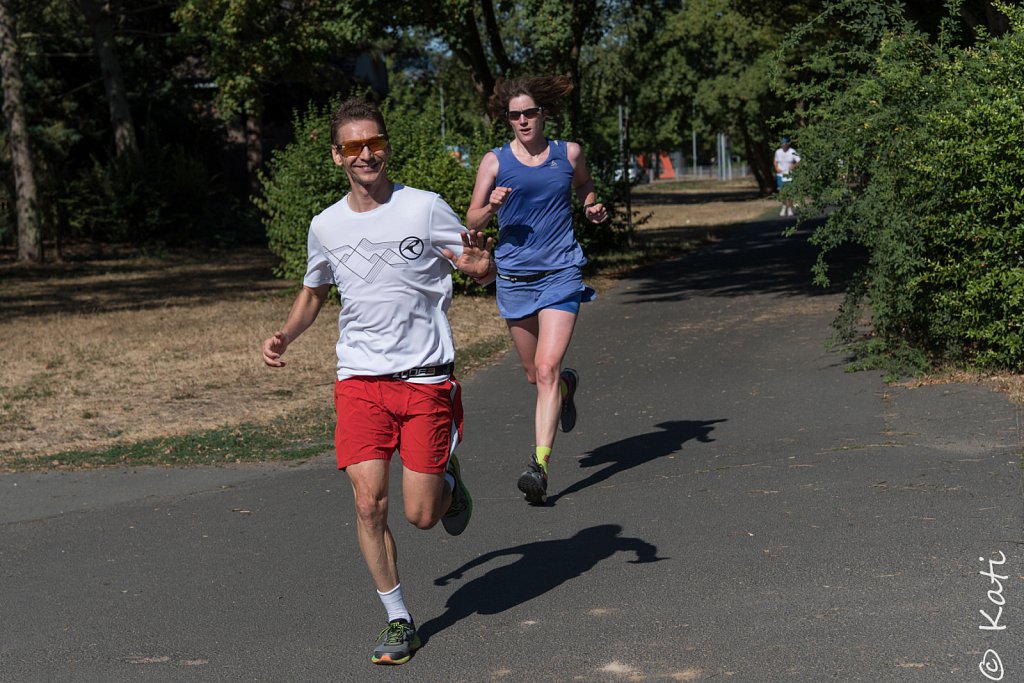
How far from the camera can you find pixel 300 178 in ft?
58.3

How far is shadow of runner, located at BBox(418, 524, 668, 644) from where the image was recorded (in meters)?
5.11

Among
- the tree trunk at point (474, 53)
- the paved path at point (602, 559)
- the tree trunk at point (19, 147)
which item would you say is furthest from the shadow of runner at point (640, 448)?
the tree trunk at point (19, 147)

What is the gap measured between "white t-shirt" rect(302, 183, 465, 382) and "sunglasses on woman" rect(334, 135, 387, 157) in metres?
0.20

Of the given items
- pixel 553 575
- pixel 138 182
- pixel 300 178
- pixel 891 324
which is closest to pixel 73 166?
pixel 138 182

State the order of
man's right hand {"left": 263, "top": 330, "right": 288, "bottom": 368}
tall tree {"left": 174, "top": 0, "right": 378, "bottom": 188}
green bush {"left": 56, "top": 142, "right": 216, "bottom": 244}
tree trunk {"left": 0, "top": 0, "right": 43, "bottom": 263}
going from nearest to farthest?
man's right hand {"left": 263, "top": 330, "right": 288, "bottom": 368}, tall tree {"left": 174, "top": 0, "right": 378, "bottom": 188}, tree trunk {"left": 0, "top": 0, "right": 43, "bottom": 263}, green bush {"left": 56, "top": 142, "right": 216, "bottom": 244}

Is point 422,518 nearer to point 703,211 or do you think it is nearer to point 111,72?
point 111,72

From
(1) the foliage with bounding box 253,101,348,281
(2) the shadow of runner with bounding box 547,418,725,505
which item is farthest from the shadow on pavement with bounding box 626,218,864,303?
(2) the shadow of runner with bounding box 547,418,725,505

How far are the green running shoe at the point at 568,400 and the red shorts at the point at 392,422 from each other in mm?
2796

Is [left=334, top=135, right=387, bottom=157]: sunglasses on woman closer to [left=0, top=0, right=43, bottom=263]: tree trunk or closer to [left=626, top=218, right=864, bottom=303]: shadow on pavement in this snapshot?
[left=626, top=218, right=864, bottom=303]: shadow on pavement

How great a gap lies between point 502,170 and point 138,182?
1088 inches

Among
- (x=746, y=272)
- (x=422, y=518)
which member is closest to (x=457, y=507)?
(x=422, y=518)

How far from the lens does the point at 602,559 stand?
5.68 metres

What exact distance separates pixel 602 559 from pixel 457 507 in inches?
32.5

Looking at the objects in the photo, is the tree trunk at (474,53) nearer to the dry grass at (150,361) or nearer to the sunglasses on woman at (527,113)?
the dry grass at (150,361)
